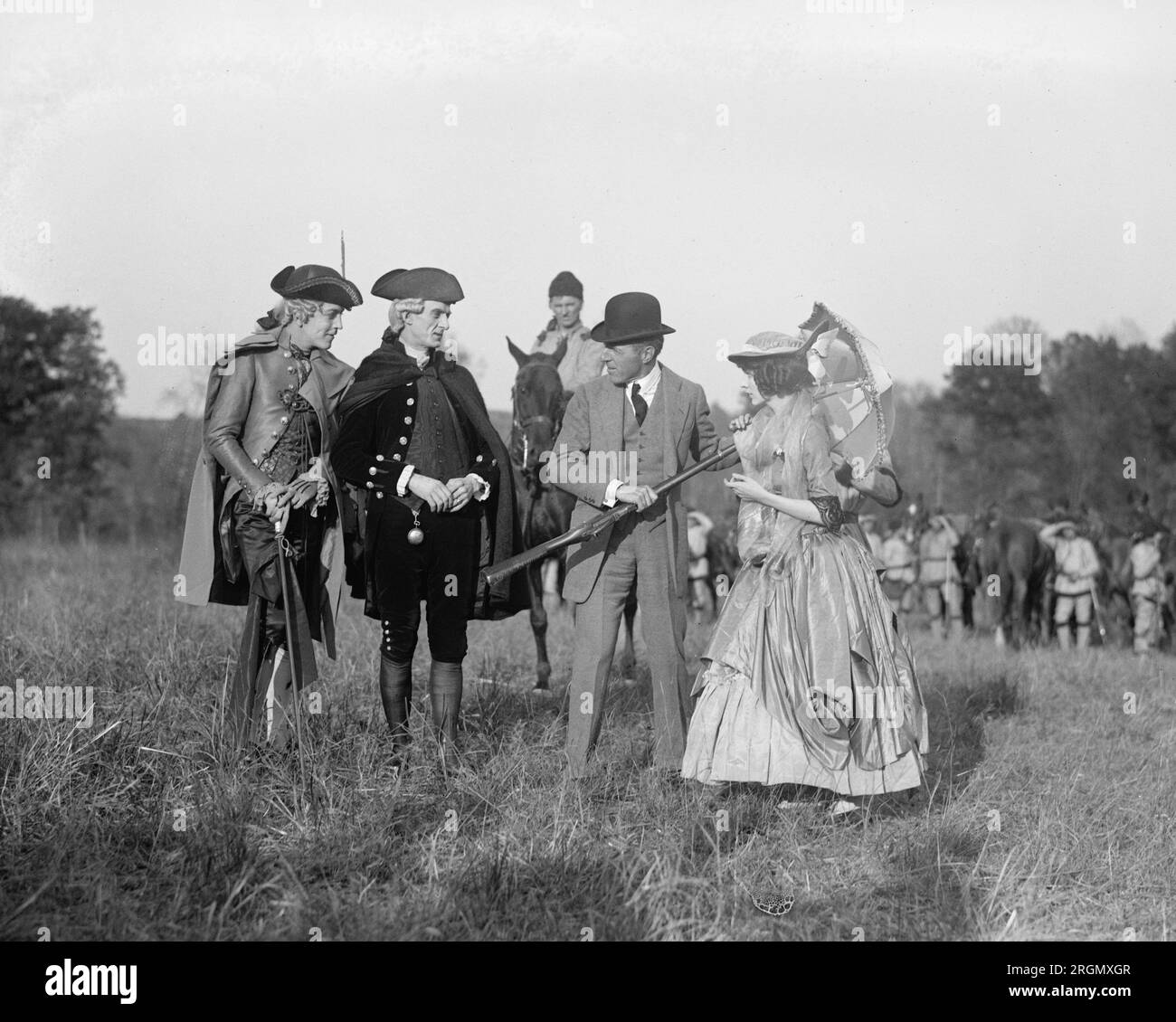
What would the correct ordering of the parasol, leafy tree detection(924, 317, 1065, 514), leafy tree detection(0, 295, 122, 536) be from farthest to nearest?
leafy tree detection(924, 317, 1065, 514)
leafy tree detection(0, 295, 122, 536)
the parasol

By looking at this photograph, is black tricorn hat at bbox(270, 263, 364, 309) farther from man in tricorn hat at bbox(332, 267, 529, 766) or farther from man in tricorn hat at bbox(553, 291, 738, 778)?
man in tricorn hat at bbox(553, 291, 738, 778)

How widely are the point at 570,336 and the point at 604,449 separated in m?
4.28

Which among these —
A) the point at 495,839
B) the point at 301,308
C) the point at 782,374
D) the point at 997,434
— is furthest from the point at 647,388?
the point at 997,434

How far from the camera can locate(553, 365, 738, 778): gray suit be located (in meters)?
6.37

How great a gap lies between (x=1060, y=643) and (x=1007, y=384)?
82.6 ft

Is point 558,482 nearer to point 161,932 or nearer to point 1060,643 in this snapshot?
point 161,932

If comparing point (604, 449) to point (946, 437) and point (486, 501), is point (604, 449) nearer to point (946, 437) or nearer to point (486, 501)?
point (486, 501)

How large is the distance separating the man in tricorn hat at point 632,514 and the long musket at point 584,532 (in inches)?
3.4

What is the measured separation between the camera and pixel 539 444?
368 inches

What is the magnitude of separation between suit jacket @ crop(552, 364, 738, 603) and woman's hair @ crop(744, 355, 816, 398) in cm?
42

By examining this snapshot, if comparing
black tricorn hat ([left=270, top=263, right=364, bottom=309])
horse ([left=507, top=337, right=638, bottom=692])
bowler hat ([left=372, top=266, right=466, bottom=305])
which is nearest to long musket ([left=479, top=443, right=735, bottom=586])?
bowler hat ([left=372, top=266, right=466, bottom=305])

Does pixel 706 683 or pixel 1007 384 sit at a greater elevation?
pixel 1007 384
